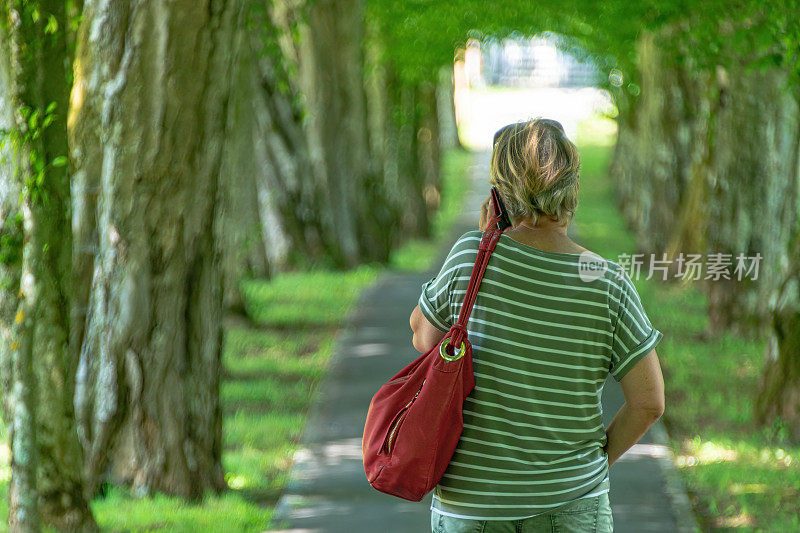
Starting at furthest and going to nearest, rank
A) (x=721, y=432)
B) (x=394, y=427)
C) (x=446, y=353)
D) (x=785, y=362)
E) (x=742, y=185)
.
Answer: (x=742, y=185) → (x=721, y=432) → (x=785, y=362) → (x=394, y=427) → (x=446, y=353)

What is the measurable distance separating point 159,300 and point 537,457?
3466mm

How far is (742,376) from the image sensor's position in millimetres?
9672

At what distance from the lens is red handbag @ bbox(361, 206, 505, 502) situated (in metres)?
2.60

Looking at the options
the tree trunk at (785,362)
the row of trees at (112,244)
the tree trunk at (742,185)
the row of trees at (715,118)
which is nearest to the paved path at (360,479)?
the row of trees at (112,244)

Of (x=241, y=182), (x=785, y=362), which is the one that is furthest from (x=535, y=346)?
(x=241, y=182)

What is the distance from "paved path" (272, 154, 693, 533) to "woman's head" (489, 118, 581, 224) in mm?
3283

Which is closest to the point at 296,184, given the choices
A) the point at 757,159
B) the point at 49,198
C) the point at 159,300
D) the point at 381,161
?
the point at 381,161

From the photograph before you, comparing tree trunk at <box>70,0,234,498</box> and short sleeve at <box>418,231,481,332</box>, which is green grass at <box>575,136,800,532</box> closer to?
A: tree trunk at <box>70,0,234,498</box>

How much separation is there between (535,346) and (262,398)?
653 centimetres

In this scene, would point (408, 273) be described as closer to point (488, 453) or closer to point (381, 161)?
point (381, 161)

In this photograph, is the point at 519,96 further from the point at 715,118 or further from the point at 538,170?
the point at 538,170

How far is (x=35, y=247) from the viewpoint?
445cm

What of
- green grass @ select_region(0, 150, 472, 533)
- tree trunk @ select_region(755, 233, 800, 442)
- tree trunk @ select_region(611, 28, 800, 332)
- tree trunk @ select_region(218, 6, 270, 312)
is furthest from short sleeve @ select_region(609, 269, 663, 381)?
tree trunk @ select_region(218, 6, 270, 312)

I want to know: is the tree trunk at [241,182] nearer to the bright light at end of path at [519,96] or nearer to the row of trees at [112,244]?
the row of trees at [112,244]
